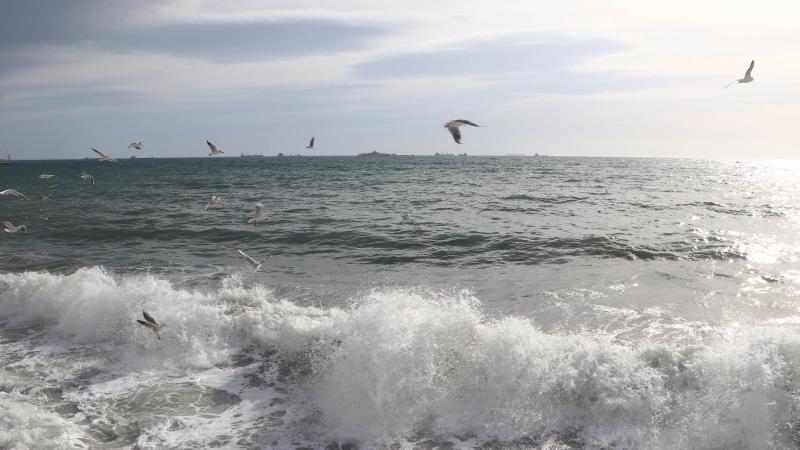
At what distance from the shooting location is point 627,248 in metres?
17.3

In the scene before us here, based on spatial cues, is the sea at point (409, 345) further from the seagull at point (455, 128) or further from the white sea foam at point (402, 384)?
the seagull at point (455, 128)

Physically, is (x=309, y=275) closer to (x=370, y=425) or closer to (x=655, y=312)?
(x=370, y=425)

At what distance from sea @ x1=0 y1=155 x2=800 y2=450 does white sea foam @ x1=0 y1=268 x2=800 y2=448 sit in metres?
0.03

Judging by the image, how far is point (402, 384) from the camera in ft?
25.5

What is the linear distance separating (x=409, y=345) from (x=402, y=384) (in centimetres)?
80

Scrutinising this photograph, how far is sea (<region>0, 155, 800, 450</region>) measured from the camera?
6.95 meters

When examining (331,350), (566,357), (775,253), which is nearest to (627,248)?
(775,253)

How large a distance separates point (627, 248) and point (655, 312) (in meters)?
6.98

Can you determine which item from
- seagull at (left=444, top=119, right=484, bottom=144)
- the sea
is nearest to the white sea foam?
the sea

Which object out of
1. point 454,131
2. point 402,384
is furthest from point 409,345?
point 454,131

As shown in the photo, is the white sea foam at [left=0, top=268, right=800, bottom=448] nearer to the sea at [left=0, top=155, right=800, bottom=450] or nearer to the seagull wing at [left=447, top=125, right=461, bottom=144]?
the sea at [left=0, top=155, right=800, bottom=450]

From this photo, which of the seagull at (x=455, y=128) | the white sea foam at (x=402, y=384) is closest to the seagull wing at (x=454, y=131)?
the seagull at (x=455, y=128)

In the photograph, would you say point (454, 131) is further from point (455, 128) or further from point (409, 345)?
point (409, 345)

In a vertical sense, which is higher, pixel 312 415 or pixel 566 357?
Answer: pixel 566 357
